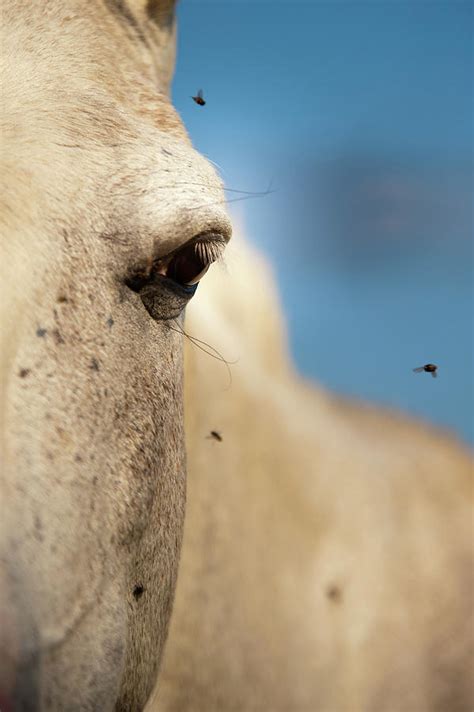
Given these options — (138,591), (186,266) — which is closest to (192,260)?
(186,266)

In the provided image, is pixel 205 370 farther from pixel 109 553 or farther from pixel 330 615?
pixel 109 553

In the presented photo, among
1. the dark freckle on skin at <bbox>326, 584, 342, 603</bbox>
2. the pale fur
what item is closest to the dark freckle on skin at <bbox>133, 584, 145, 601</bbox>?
the pale fur

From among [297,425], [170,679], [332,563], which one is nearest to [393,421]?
[297,425]

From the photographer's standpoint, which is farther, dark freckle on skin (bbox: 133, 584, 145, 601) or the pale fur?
dark freckle on skin (bbox: 133, 584, 145, 601)

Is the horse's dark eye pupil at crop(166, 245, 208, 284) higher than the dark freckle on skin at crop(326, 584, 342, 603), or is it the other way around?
the horse's dark eye pupil at crop(166, 245, 208, 284)

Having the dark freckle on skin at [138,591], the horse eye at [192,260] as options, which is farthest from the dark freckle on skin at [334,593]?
the horse eye at [192,260]

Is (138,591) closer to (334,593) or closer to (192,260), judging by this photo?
(192,260)

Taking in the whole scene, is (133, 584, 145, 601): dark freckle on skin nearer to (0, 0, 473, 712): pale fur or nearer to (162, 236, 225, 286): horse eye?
(0, 0, 473, 712): pale fur
